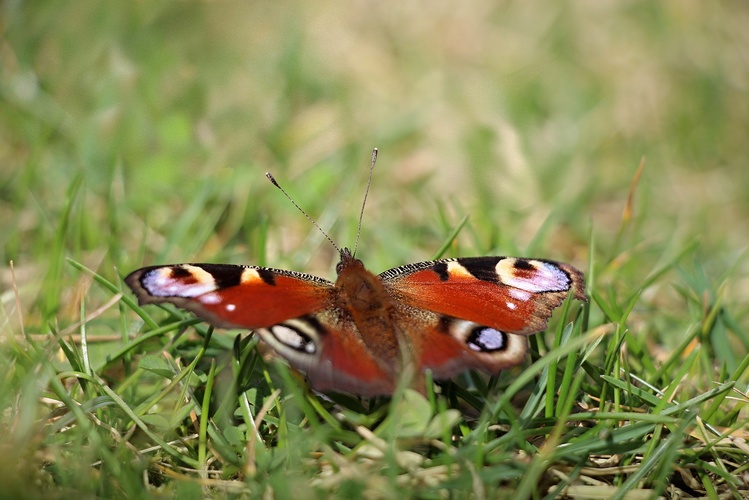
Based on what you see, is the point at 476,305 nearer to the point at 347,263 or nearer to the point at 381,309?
the point at 381,309

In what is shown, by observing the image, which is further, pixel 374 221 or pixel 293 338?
pixel 374 221

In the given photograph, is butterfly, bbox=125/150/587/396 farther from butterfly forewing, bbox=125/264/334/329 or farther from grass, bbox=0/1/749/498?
grass, bbox=0/1/749/498

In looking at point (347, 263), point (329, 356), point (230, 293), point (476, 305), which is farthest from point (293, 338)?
point (476, 305)

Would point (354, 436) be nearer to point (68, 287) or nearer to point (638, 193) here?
point (68, 287)

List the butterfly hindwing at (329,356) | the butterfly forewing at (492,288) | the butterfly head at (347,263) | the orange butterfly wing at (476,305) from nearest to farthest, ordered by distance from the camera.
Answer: the butterfly hindwing at (329,356), the orange butterfly wing at (476,305), the butterfly forewing at (492,288), the butterfly head at (347,263)

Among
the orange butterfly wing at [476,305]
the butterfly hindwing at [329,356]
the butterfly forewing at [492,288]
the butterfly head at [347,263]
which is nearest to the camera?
the butterfly hindwing at [329,356]

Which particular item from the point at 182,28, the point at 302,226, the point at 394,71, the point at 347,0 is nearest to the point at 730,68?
the point at 394,71

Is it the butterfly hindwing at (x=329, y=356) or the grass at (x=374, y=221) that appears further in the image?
the grass at (x=374, y=221)

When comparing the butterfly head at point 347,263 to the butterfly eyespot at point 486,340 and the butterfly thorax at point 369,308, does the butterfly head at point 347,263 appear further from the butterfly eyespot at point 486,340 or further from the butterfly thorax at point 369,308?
the butterfly eyespot at point 486,340

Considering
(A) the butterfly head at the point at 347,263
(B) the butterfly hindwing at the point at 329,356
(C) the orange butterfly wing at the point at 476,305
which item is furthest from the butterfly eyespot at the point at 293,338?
(A) the butterfly head at the point at 347,263
